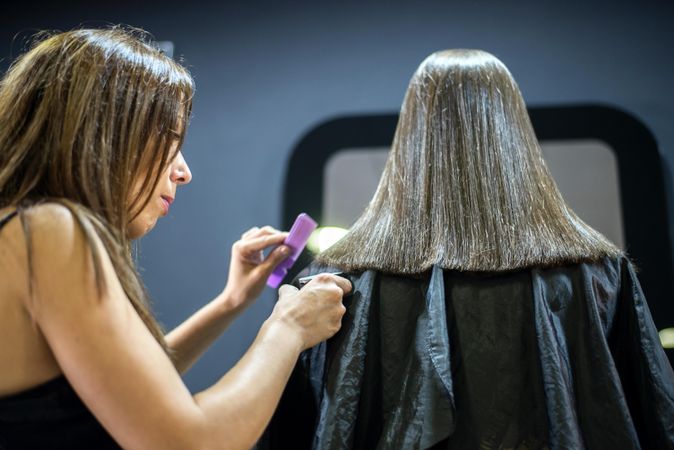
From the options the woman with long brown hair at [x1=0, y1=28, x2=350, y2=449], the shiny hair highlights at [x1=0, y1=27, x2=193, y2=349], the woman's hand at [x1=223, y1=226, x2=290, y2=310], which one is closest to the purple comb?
the woman's hand at [x1=223, y1=226, x2=290, y2=310]

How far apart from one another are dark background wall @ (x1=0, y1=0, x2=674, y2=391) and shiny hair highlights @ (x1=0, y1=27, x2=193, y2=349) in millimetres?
894

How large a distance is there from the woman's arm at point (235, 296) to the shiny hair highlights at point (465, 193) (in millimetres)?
263

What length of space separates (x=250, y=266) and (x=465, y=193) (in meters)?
0.54

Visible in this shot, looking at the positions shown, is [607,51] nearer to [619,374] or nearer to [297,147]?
[297,147]

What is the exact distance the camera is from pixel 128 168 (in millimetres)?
943

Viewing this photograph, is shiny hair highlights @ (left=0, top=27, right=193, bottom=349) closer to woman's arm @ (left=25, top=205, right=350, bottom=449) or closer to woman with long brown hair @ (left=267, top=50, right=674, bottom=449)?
woman's arm @ (left=25, top=205, right=350, bottom=449)

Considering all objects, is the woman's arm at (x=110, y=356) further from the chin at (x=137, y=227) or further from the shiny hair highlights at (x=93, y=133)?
the chin at (x=137, y=227)

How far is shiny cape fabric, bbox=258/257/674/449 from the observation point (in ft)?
3.22

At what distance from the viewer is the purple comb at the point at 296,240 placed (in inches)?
51.8

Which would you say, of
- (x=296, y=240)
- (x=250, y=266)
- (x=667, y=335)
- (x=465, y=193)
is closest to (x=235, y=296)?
(x=250, y=266)

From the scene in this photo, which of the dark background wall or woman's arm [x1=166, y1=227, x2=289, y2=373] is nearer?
woman's arm [x1=166, y1=227, x2=289, y2=373]

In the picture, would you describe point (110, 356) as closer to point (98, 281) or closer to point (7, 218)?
point (98, 281)

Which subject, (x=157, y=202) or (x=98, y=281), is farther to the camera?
(x=157, y=202)

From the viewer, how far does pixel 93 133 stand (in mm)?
903
